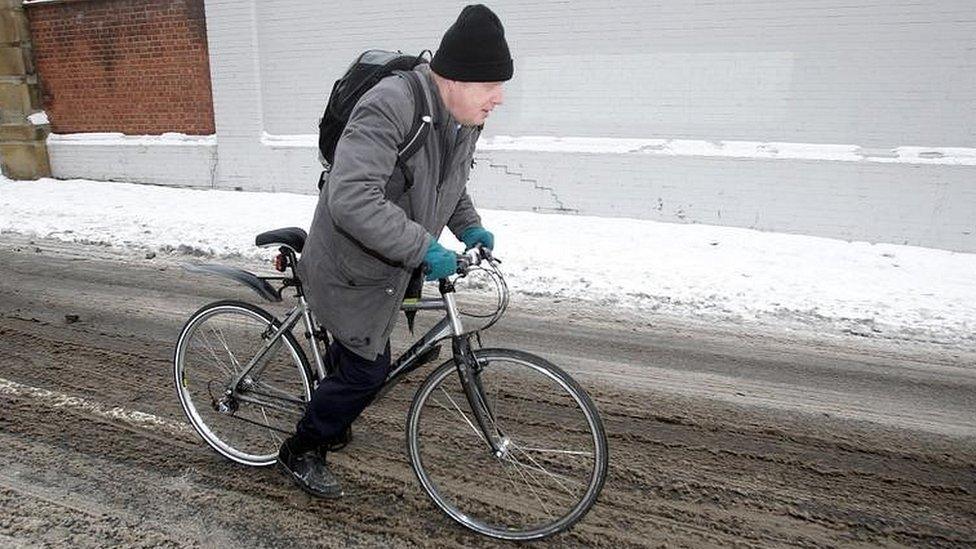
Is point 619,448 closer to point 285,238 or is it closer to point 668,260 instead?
point 285,238

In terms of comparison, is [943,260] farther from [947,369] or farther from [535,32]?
[535,32]

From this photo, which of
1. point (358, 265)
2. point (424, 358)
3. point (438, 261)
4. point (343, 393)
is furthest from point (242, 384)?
point (438, 261)

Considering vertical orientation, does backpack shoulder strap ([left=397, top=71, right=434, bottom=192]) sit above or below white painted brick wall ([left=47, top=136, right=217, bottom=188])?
above

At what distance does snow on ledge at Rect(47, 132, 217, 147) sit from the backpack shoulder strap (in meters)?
9.72

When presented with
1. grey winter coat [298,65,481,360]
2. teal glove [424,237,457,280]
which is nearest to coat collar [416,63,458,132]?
grey winter coat [298,65,481,360]

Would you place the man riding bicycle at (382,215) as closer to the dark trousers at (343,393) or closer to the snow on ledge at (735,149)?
the dark trousers at (343,393)

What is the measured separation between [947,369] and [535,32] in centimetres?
633

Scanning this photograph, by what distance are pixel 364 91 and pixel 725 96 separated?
693 centimetres

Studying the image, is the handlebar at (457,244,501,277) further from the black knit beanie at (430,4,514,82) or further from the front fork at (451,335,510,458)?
the black knit beanie at (430,4,514,82)

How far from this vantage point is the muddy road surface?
9.23 feet

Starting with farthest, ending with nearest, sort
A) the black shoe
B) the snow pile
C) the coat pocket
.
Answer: the snow pile, the black shoe, the coat pocket

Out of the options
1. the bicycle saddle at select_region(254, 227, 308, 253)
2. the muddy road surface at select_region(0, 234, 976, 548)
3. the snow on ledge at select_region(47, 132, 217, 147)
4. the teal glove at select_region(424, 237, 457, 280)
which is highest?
the teal glove at select_region(424, 237, 457, 280)

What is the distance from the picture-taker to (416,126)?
232 cm

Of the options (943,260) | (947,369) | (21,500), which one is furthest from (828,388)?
(21,500)
